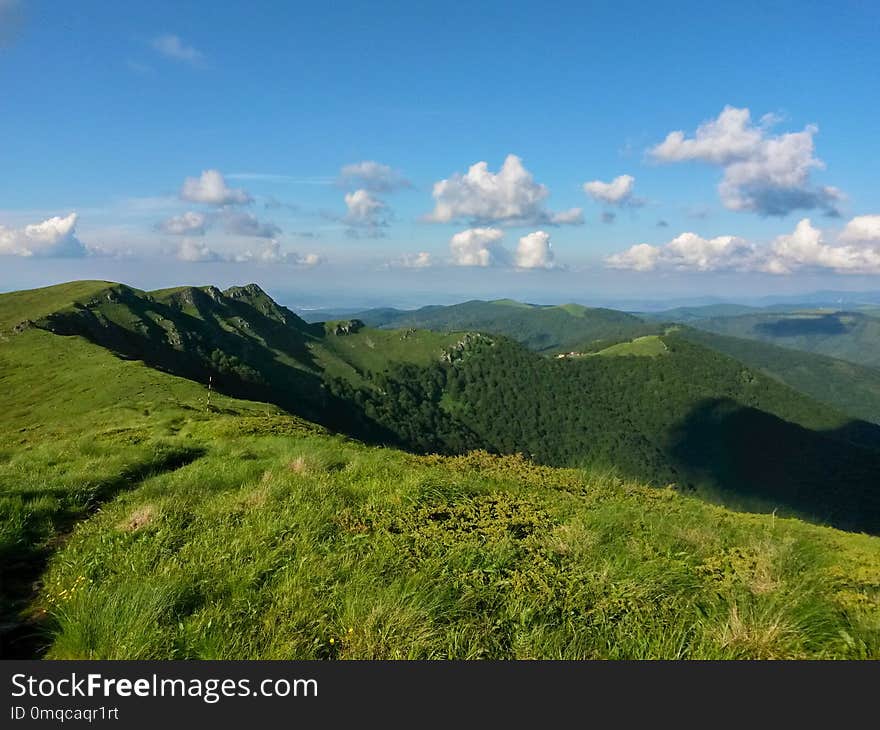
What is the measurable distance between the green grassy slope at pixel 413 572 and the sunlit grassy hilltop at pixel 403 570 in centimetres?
3

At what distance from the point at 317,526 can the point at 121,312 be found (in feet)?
634

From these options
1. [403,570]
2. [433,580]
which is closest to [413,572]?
[403,570]

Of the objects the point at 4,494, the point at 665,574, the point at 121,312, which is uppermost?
the point at 121,312

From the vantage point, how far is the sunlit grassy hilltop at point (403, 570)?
4.92m

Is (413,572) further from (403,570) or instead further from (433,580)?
(433,580)

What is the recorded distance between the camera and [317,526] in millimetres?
7504

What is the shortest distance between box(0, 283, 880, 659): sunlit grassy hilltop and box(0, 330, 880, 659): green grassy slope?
1.1 inches

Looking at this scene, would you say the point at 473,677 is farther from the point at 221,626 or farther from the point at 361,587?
the point at 221,626

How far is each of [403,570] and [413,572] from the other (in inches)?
A: 6.0

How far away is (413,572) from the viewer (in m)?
6.17

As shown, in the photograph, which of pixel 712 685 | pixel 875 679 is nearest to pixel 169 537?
pixel 712 685

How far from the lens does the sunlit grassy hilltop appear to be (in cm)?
492

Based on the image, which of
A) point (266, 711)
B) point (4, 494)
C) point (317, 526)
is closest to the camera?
point (266, 711)

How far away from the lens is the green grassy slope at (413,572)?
16.1 ft
